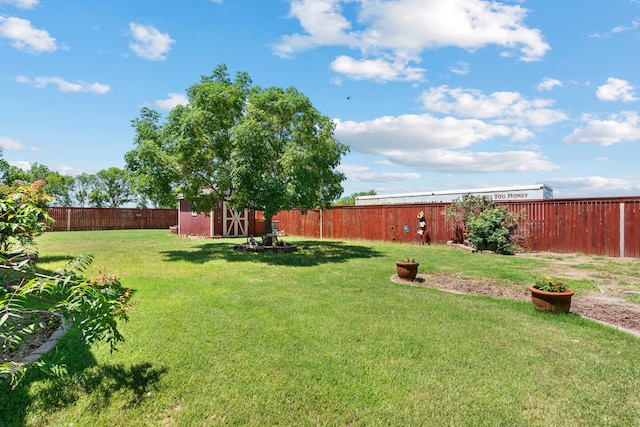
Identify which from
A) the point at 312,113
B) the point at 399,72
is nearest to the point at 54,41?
the point at 312,113

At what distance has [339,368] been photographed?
288cm

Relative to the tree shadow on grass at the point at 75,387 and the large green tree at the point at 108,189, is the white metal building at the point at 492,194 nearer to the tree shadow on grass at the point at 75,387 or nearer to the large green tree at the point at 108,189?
the tree shadow on grass at the point at 75,387

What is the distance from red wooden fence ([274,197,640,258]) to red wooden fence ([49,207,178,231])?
2001 centimetres

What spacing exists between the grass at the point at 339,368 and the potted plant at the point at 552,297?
0.59ft

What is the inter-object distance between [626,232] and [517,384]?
11464mm

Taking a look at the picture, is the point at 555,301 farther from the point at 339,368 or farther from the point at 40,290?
the point at 40,290

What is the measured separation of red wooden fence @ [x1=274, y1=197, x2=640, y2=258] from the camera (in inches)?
413

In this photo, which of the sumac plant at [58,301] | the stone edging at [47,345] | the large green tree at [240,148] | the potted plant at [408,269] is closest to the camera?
the sumac plant at [58,301]

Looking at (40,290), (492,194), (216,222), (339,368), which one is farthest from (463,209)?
(40,290)

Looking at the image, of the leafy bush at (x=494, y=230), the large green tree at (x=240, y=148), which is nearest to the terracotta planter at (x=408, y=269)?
the large green tree at (x=240, y=148)

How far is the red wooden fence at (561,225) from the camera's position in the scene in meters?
10.5

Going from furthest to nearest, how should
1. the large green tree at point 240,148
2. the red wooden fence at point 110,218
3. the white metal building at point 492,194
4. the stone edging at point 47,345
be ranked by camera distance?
the red wooden fence at point 110,218 → the white metal building at point 492,194 → the large green tree at point 240,148 → the stone edging at point 47,345

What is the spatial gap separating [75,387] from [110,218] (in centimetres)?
2677

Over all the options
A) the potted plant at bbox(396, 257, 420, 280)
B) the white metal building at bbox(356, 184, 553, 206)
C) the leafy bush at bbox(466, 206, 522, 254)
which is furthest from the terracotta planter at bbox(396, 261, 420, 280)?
the white metal building at bbox(356, 184, 553, 206)
